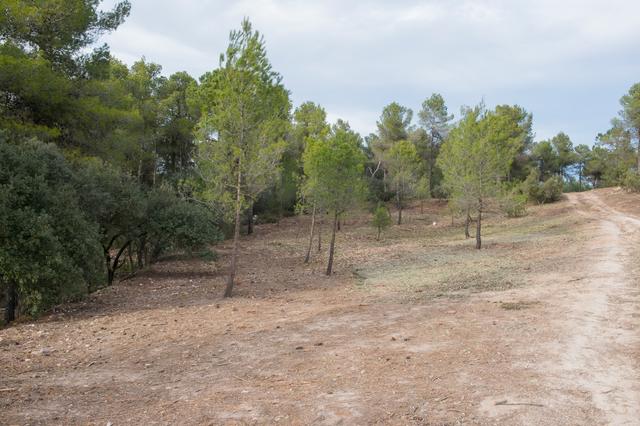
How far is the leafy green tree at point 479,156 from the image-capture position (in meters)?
22.2

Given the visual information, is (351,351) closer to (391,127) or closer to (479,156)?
(479,156)

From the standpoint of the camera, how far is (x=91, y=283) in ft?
41.3

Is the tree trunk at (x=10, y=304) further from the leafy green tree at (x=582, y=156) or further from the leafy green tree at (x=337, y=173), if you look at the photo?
the leafy green tree at (x=582, y=156)

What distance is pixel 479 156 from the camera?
2225 cm

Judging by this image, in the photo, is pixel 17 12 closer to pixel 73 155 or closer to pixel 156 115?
pixel 73 155

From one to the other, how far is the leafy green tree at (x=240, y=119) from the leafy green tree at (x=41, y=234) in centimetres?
365

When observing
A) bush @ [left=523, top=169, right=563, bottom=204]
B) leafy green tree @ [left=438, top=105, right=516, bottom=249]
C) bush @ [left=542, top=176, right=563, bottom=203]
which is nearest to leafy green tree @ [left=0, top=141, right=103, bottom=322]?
leafy green tree @ [left=438, top=105, right=516, bottom=249]

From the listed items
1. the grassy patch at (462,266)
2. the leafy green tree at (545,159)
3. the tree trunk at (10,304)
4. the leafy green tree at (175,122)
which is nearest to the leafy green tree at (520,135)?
the leafy green tree at (545,159)

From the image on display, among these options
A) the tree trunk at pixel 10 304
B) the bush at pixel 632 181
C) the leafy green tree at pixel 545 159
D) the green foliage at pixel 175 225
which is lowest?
the tree trunk at pixel 10 304

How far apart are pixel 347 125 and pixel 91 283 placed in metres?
33.7

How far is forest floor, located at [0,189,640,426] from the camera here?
4777 mm

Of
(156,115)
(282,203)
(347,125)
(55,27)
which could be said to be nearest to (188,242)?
(55,27)

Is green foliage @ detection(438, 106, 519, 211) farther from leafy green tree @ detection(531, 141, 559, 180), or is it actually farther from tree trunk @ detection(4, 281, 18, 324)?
leafy green tree @ detection(531, 141, 559, 180)

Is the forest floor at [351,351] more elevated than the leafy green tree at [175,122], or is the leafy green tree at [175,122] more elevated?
the leafy green tree at [175,122]
